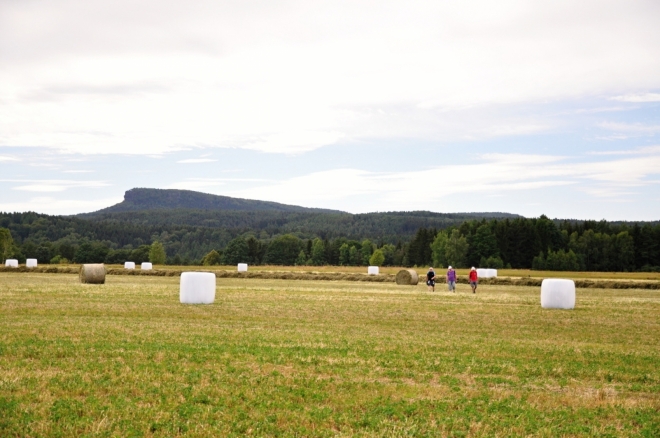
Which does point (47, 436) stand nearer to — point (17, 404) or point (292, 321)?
point (17, 404)

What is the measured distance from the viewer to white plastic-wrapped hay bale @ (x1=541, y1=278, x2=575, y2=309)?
3259 cm

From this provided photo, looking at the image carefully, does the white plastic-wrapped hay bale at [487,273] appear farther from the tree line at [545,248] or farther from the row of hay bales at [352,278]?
the tree line at [545,248]

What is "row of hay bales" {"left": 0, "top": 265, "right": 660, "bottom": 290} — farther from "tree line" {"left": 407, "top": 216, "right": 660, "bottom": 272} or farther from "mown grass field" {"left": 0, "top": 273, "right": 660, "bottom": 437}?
"tree line" {"left": 407, "top": 216, "right": 660, "bottom": 272}

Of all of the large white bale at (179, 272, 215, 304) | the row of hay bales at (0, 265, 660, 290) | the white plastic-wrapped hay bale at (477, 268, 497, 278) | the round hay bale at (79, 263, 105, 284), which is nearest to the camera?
the large white bale at (179, 272, 215, 304)

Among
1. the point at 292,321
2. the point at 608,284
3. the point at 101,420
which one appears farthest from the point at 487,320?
the point at 608,284

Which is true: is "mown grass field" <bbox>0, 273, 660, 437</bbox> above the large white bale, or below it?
below

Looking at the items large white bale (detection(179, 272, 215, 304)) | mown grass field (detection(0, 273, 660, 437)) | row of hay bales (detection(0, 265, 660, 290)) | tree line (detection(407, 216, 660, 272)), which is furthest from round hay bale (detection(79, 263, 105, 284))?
tree line (detection(407, 216, 660, 272))

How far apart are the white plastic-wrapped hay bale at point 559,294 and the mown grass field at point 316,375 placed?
653 cm

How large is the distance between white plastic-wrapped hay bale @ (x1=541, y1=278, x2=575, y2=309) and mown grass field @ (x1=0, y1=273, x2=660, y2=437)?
21.4 ft

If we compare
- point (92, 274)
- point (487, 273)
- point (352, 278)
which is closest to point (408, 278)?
point (352, 278)

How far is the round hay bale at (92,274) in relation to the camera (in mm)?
45531

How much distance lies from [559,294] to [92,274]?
90.9ft

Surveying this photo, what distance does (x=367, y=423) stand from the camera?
35.2ft

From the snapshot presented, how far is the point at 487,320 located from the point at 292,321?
713 cm
